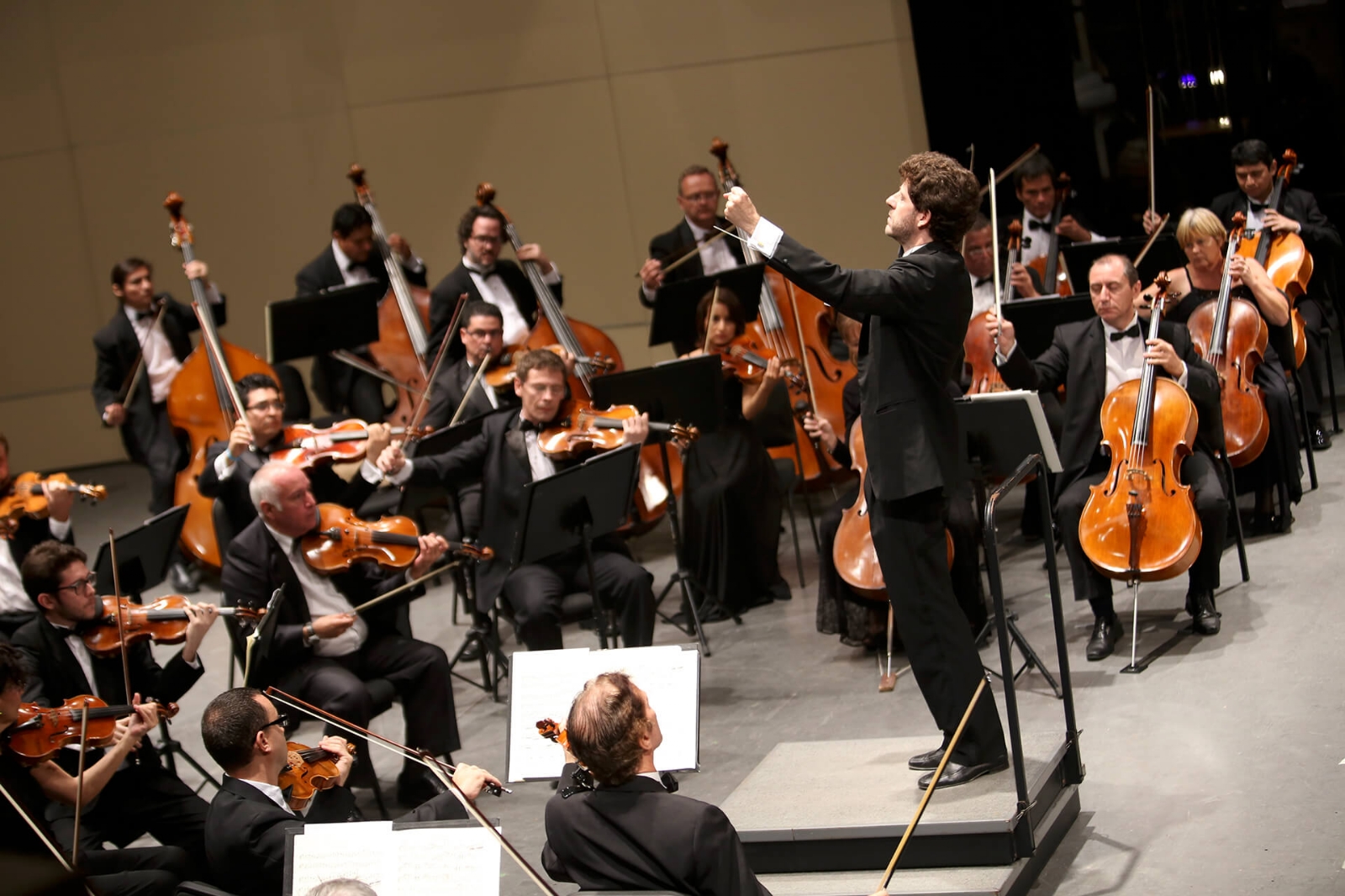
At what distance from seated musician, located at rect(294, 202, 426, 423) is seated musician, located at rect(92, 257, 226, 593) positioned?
0.48 metres

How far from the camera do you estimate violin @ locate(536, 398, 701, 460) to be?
4523mm

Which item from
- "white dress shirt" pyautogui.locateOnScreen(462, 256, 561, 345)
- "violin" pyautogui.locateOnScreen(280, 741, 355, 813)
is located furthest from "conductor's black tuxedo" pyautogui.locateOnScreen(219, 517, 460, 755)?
"white dress shirt" pyautogui.locateOnScreen(462, 256, 561, 345)

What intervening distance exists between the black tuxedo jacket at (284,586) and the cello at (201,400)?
5.60ft

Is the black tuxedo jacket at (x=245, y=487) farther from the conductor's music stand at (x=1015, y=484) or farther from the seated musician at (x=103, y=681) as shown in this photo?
the conductor's music stand at (x=1015, y=484)

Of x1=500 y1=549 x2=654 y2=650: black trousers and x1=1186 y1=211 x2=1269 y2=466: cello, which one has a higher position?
x1=1186 y1=211 x2=1269 y2=466: cello

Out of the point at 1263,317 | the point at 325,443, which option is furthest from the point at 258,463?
the point at 1263,317

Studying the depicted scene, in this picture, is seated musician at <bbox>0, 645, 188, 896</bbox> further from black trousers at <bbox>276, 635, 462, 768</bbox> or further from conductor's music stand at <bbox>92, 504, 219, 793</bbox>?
conductor's music stand at <bbox>92, 504, 219, 793</bbox>

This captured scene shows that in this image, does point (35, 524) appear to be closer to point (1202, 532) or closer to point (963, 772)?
point (963, 772)

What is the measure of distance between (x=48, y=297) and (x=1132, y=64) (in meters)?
6.77

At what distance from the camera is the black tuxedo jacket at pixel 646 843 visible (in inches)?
90.8

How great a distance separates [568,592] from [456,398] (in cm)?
122

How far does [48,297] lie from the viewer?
925 cm

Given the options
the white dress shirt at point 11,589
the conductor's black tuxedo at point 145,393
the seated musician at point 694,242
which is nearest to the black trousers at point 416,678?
the white dress shirt at point 11,589

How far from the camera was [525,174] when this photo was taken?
8.61 m
